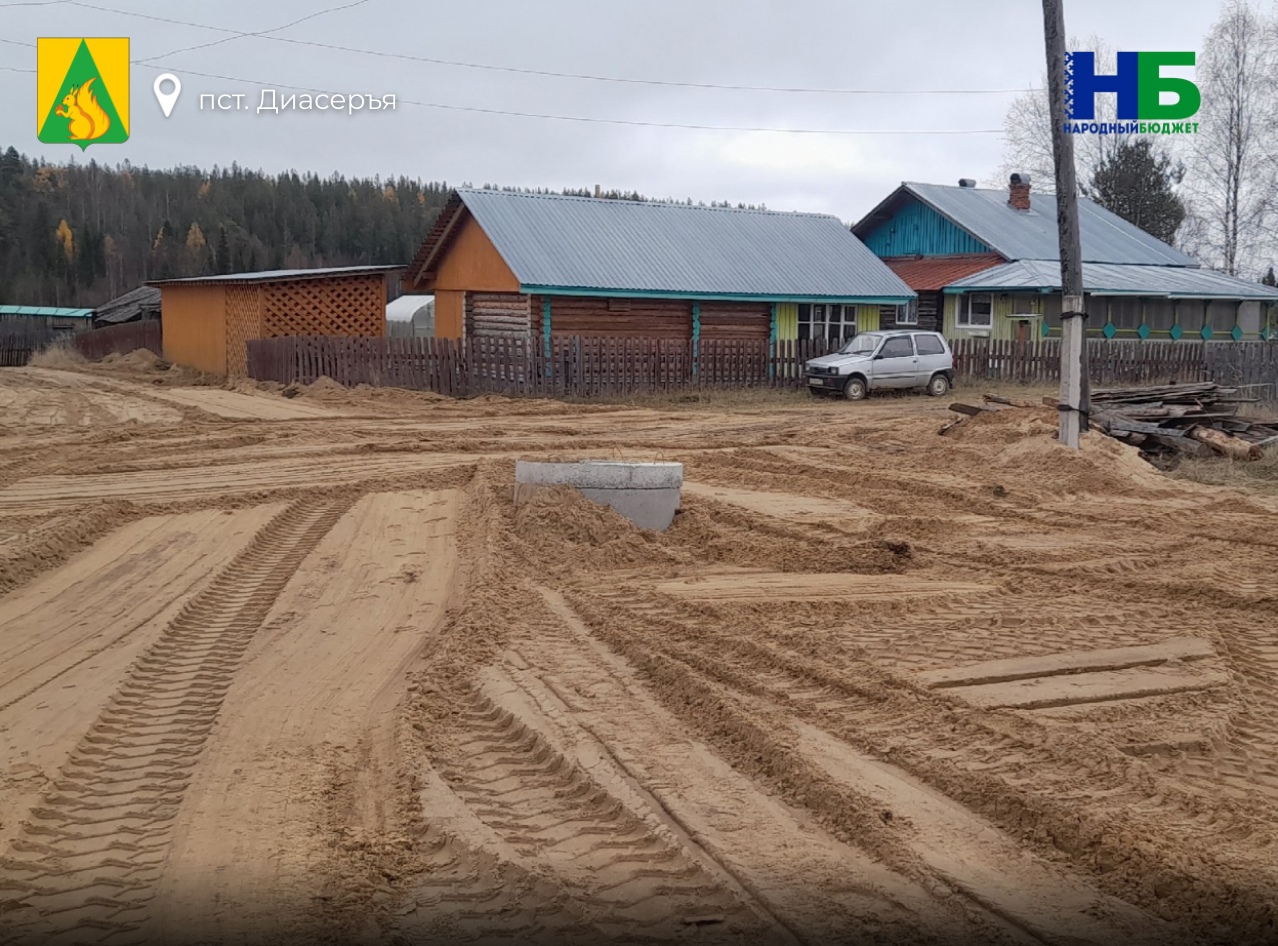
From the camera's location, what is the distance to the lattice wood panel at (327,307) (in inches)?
1180

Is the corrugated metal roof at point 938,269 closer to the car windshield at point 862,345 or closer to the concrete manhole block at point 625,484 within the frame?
the car windshield at point 862,345

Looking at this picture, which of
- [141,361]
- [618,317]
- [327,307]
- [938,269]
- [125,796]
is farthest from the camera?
[141,361]

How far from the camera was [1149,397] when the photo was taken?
18.9 metres

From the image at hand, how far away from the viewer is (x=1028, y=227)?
4203 cm

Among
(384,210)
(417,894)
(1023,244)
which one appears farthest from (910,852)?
(384,210)

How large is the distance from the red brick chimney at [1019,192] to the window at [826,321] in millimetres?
13908

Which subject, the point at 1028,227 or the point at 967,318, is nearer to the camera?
the point at 967,318

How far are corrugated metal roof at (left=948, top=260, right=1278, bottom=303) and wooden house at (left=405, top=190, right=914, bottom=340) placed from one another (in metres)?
4.07

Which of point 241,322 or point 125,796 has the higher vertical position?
point 241,322

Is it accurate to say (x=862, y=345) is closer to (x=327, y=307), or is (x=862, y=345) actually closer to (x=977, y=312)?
(x=977, y=312)

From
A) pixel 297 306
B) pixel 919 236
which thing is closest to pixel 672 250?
pixel 297 306

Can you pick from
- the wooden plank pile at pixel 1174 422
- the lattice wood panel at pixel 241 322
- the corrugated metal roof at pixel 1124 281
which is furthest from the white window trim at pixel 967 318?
the lattice wood panel at pixel 241 322

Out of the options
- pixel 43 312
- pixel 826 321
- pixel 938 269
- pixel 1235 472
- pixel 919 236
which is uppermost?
pixel 919 236

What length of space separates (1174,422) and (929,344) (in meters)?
10.6
